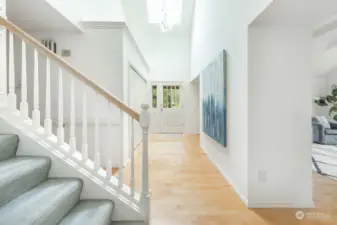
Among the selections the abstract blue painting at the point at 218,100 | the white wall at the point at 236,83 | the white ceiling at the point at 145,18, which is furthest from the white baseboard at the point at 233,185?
the white ceiling at the point at 145,18

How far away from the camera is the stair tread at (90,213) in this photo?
1796 mm

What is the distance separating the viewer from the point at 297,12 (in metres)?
2.35

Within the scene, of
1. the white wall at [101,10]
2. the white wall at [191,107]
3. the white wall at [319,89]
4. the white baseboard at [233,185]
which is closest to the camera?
the white baseboard at [233,185]

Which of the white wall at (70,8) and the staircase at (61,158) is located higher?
the white wall at (70,8)

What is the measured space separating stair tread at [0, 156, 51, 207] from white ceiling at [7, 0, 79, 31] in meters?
2.11

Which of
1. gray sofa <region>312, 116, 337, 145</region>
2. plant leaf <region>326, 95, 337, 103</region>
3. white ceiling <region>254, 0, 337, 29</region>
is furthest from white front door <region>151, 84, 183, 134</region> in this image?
white ceiling <region>254, 0, 337, 29</region>

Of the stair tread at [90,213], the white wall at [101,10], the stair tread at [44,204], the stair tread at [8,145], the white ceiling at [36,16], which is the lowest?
the stair tread at [90,213]

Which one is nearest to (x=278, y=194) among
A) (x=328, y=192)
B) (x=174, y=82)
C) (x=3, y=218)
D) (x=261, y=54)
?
(x=328, y=192)

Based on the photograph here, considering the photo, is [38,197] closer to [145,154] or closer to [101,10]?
[145,154]

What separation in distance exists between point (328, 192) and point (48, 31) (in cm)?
485

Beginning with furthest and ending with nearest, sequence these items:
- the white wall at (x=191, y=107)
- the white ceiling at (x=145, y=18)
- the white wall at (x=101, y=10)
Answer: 1. the white wall at (x=191, y=107)
2. the white ceiling at (x=145, y=18)
3. the white wall at (x=101, y=10)

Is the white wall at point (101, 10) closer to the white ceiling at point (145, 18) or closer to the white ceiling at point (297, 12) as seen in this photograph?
the white ceiling at point (145, 18)

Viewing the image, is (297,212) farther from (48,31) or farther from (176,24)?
(176,24)

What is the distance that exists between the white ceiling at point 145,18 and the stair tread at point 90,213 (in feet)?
20.3
